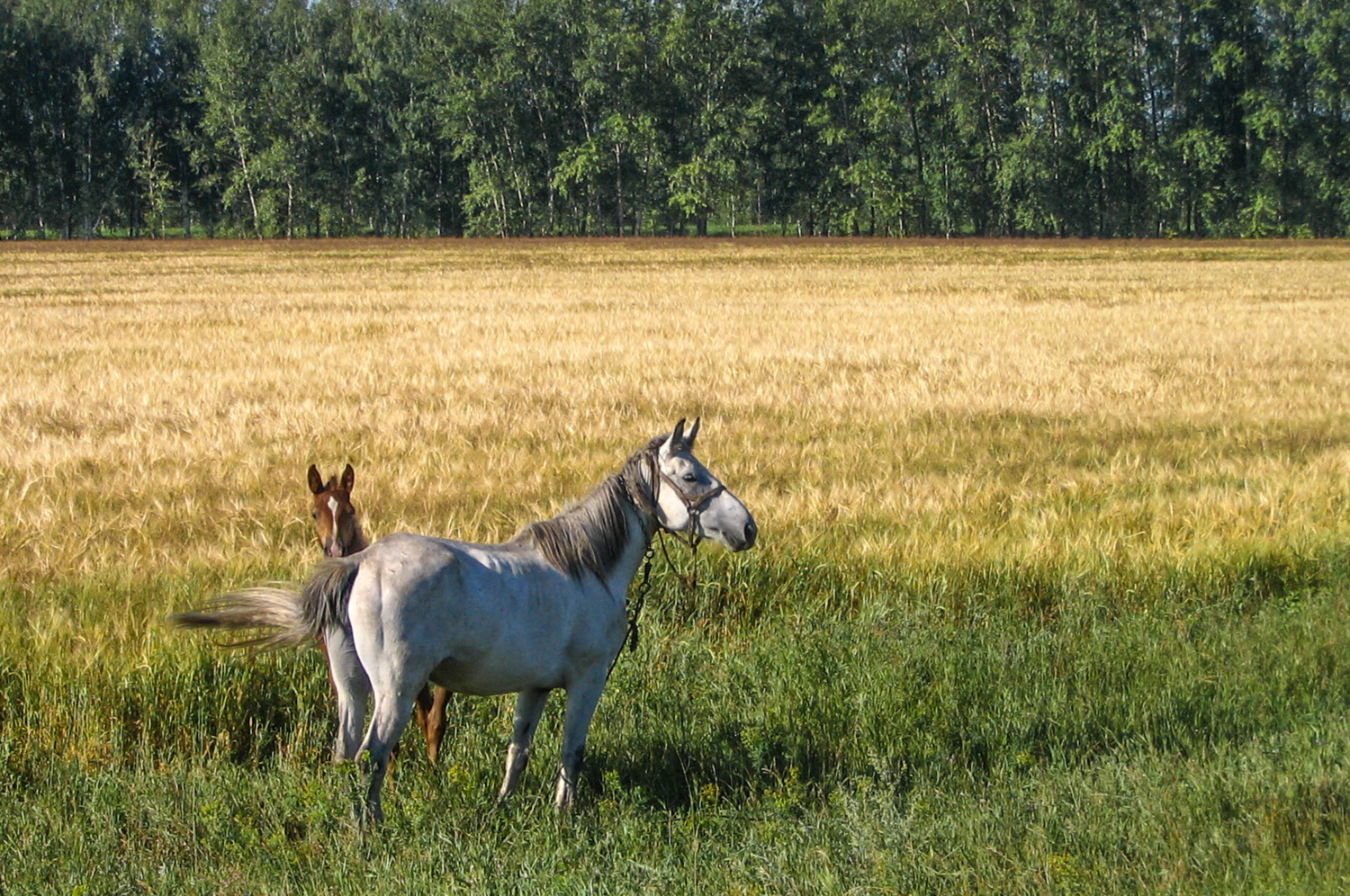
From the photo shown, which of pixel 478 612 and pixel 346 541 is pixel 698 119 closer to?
pixel 346 541

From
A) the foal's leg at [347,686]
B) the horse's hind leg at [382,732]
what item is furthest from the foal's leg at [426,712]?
the horse's hind leg at [382,732]

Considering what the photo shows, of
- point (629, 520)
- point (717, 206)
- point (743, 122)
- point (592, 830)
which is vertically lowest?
point (592, 830)

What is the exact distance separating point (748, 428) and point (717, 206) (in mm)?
78955

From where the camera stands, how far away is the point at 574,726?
195 inches

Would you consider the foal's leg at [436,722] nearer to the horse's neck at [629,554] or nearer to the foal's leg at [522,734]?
the foal's leg at [522,734]

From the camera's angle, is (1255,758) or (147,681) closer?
(1255,758)

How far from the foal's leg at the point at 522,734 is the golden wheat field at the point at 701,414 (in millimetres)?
3511

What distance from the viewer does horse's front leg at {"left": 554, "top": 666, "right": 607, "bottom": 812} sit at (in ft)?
16.2

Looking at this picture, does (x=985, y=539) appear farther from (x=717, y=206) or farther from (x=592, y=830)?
(x=717, y=206)

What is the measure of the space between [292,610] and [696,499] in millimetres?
1667

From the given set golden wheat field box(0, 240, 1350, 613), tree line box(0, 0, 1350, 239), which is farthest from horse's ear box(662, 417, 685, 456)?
tree line box(0, 0, 1350, 239)

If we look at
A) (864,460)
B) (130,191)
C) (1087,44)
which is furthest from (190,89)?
(864,460)

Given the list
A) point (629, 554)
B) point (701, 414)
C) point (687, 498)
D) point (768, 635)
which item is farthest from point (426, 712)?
point (701, 414)

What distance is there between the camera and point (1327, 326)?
1061 inches
